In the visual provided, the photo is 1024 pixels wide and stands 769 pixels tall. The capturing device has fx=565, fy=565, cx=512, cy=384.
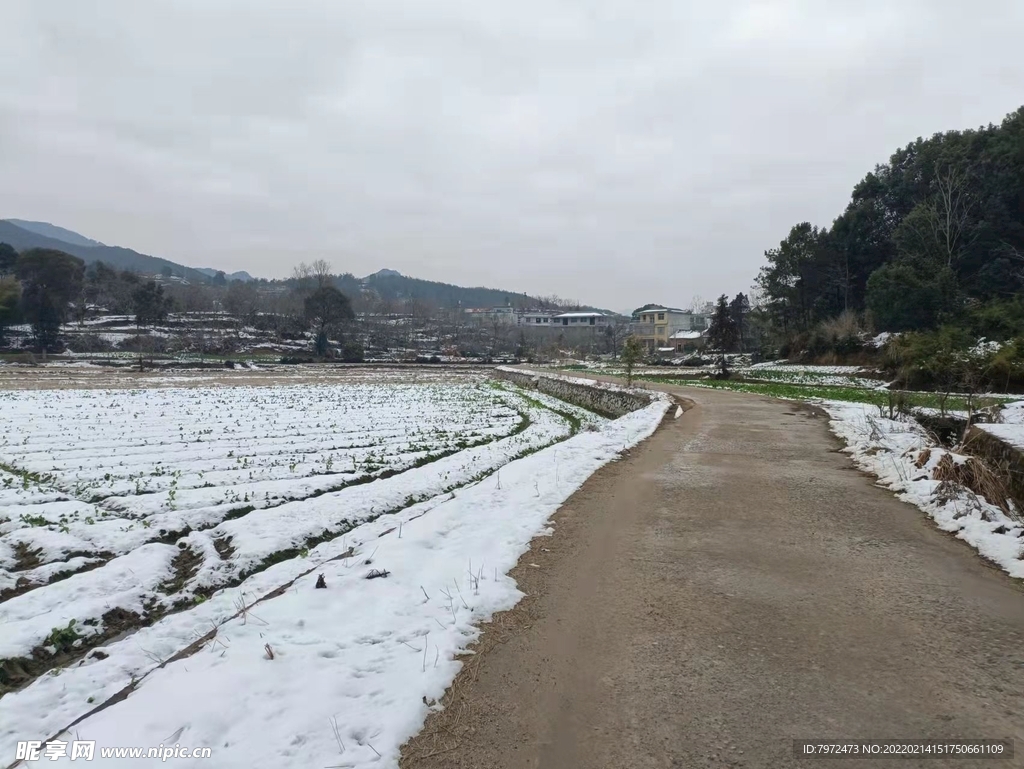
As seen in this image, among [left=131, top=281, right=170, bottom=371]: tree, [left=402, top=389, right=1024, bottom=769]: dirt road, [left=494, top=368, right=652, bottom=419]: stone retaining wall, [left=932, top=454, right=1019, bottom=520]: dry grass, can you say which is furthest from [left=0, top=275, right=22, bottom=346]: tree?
[left=932, top=454, right=1019, bottom=520]: dry grass

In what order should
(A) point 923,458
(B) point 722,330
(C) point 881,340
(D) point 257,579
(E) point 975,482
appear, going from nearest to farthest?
(D) point 257,579 → (E) point 975,482 → (A) point 923,458 → (C) point 881,340 → (B) point 722,330

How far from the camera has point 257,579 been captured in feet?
19.9

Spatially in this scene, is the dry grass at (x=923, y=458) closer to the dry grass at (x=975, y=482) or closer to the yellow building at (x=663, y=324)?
the dry grass at (x=975, y=482)

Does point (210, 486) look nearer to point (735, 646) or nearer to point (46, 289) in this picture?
point (735, 646)

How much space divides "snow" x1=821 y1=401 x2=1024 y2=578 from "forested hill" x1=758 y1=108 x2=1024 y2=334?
76.5 ft

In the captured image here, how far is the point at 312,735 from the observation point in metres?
3.09

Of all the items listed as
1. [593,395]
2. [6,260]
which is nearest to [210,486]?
[593,395]

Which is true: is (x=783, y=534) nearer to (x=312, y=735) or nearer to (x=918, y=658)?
(x=918, y=658)

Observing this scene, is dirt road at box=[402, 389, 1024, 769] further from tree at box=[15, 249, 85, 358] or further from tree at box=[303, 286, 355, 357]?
tree at box=[15, 249, 85, 358]

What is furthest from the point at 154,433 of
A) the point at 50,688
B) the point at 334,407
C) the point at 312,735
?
the point at 312,735

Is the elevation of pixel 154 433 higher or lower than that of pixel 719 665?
lower

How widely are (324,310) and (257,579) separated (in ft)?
261

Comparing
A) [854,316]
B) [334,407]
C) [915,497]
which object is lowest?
[334,407]

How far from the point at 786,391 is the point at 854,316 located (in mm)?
17506
